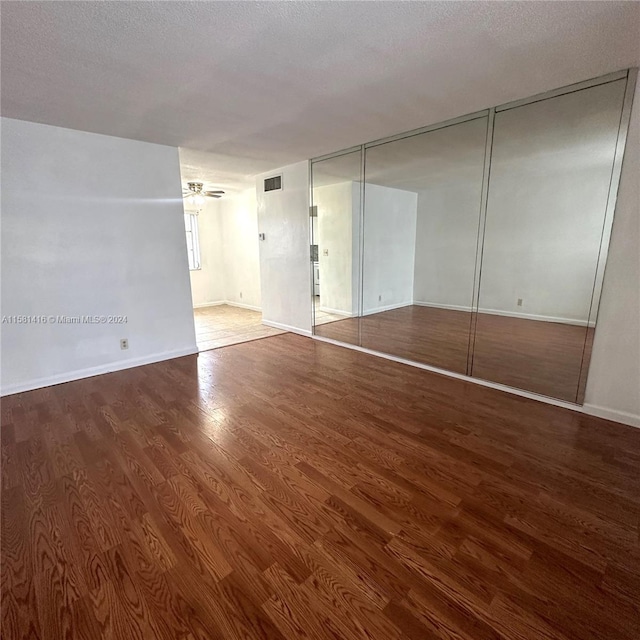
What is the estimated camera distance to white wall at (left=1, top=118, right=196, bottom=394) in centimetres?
293

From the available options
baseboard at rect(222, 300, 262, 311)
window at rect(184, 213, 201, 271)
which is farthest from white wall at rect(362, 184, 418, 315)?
window at rect(184, 213, 201, 271)

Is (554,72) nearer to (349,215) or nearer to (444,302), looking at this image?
(444,302)

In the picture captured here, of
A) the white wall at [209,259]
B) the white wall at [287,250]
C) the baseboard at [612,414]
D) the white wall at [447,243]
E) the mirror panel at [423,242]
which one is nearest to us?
the baseboard at [612,414]

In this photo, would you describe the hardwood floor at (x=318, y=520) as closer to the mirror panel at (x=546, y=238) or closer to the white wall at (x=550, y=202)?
the mirror panel at (x=546, y=238)

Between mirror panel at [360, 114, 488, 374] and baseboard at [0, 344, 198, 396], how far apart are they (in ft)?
7.92

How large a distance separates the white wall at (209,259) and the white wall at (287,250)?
2.34 m

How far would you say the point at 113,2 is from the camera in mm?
1479

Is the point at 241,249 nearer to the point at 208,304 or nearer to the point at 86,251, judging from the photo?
the point at 208,304

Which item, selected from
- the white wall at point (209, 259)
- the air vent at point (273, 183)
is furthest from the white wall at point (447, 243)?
the white wall at point (209, 259)

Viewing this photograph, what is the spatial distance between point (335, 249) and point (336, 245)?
2.5 inches

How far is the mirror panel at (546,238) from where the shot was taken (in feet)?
8.21

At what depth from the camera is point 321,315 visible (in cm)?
503

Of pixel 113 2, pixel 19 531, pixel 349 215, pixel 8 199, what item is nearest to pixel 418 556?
pixel 19 531

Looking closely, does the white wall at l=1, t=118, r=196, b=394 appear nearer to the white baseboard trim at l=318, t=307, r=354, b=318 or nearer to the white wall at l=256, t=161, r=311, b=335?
the white wall at l=256, t=161, r=311, b=335
